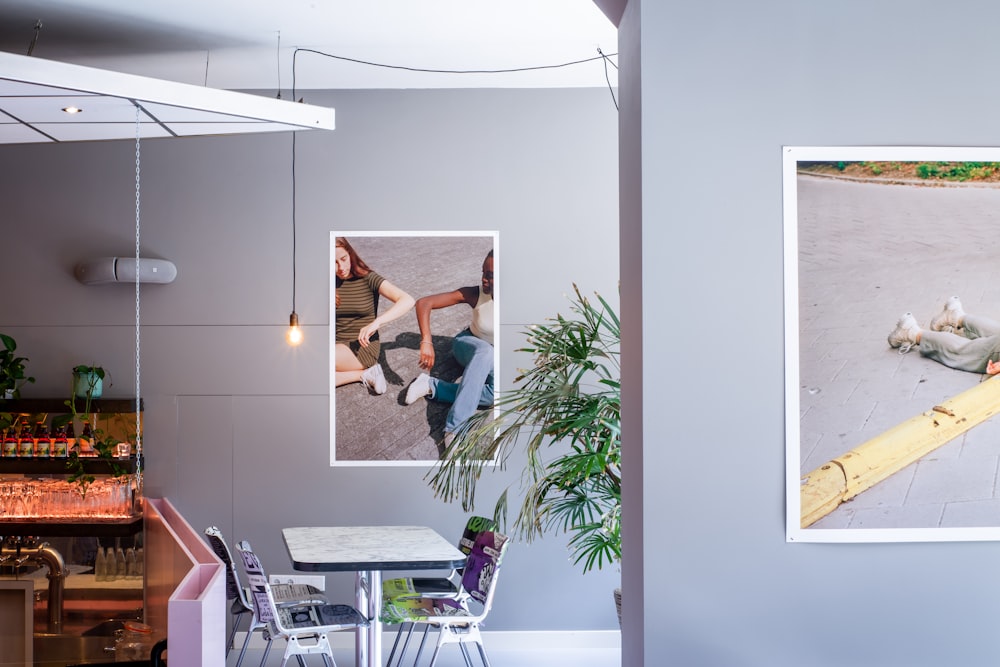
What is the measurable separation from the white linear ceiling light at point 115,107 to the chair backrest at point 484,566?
2.23 meters

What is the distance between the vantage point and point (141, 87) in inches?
153

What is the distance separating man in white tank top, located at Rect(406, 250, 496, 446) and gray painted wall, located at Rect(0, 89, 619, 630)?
12 cm

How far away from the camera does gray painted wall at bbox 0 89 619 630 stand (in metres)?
5.68

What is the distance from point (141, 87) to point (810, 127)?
297cm

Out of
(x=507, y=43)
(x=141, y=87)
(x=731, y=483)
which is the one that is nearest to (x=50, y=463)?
(x=141, y=87)

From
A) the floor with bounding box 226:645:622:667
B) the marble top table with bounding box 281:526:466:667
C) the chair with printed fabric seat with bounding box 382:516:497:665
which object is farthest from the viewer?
the floor with bounding box 226:645:622:667

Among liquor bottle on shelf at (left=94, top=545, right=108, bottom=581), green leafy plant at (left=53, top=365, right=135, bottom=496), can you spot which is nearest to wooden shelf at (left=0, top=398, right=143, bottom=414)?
green leafy plant at (left=53, top=365, right=135, bottom=496)

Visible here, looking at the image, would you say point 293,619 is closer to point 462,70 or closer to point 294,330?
point 294,330

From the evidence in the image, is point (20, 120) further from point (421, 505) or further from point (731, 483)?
point (731, 483)

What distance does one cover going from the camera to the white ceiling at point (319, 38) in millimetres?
4535

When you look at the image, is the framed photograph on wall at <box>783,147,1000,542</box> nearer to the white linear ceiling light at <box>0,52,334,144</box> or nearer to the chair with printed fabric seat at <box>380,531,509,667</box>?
the chair with printed fabric seat at <box>380,531,509,667</box>

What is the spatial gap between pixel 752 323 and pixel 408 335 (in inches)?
153

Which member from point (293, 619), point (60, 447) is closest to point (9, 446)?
point (60, 447)

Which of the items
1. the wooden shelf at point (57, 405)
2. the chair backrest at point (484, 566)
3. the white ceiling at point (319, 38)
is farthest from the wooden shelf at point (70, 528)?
the white ceiling at point (319, 38)
